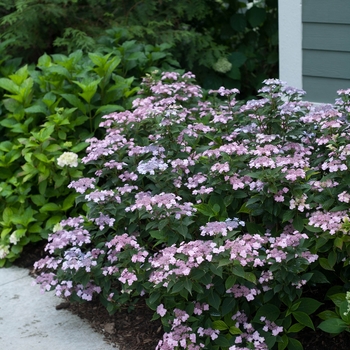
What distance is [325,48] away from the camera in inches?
175

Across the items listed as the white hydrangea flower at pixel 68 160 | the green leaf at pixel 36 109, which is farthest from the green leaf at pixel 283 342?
the green leaf at pixel 36 109

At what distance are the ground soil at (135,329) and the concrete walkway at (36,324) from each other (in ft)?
0.15

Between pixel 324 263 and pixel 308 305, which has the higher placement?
pixel 324 263

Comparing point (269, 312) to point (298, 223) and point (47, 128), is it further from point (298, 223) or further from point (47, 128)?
point (47, 128)

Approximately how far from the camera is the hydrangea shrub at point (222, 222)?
287 centimetres

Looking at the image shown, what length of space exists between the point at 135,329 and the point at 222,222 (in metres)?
0.86

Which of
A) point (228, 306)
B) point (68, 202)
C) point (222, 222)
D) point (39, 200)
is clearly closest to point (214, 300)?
point (228, 306)

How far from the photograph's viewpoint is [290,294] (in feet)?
9.53

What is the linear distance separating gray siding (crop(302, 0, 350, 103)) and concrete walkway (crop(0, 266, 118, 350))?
7.03ft

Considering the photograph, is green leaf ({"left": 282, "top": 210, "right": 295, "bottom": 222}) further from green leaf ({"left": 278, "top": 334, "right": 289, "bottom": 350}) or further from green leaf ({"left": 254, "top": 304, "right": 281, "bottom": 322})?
green leaf ({"left": 278, "top": 334, "right": 289, "bottom": 350})

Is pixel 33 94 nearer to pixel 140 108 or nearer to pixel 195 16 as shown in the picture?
pixel 140 108

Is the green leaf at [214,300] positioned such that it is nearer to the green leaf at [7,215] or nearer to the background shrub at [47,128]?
the background shrub at [47,128]

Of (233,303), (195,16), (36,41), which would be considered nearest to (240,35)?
(195,16)

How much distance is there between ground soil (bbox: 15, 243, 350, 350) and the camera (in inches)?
123
